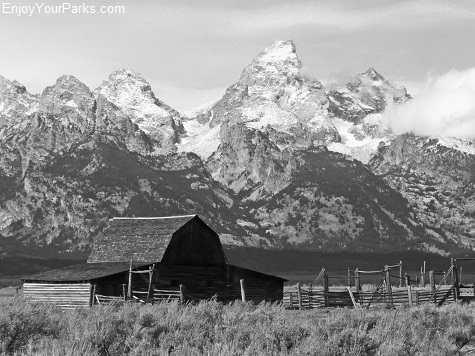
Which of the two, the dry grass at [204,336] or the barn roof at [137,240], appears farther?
the barn roof at [137,240]

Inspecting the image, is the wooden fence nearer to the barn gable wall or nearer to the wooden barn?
the wooden barn

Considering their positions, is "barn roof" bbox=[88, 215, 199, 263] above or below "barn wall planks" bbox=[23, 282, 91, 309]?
above

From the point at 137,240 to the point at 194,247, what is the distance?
148 inches

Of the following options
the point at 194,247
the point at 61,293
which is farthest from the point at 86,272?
the point at 194,247

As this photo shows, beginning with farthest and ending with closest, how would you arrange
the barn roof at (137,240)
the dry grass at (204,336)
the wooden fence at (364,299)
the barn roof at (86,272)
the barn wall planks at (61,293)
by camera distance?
the barn roof at (137,240)
the barn wall planks at (61,293)
the barn roof at (86,272)
the wooden fence at (364,299)
the dry grass at (204,336)

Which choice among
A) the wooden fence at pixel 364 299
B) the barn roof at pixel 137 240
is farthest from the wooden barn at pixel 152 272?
the wooden fence at pixel 364 299

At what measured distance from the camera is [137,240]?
53.6m

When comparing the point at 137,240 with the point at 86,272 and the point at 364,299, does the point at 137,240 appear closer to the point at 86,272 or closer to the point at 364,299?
the point at 86,272

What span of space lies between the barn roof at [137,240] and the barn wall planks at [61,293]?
4.22 metres

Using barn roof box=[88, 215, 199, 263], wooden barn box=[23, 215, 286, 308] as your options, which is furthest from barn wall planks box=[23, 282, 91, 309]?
barn roof box=[88, 215, 199, 263]

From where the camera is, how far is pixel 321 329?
68.9ft

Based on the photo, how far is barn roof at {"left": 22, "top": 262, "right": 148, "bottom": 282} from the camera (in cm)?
4825

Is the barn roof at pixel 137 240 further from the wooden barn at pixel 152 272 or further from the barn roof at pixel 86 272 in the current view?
the barn roof at pixel 86 272

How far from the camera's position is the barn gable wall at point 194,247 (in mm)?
52406
